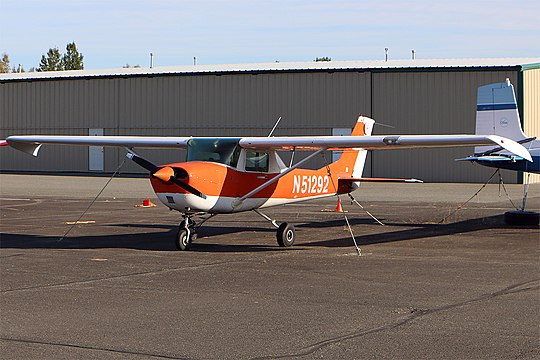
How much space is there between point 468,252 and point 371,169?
2712 centimetres

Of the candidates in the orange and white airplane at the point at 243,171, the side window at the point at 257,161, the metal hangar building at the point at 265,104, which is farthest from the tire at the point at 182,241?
the metal hangar building at the point at 265,104

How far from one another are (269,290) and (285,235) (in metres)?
4.96

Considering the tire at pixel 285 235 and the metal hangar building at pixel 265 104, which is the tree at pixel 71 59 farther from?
the tire at pixel 285 235

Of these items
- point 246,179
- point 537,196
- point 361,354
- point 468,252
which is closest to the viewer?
point 361,354

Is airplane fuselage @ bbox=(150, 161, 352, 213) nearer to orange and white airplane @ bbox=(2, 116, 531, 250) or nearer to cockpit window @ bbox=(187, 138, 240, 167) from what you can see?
orange and white airplane @ bbox=(2, 116, 531, 250)

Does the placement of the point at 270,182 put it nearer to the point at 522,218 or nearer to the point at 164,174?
the point at 164,174

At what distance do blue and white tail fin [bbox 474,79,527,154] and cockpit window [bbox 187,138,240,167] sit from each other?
23.7 feet

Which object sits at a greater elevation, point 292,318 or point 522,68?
point 522,68

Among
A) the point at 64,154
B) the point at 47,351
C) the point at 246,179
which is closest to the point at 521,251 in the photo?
the point at 246,179

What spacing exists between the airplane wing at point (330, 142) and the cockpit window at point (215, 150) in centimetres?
20

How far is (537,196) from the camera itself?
1210 inches

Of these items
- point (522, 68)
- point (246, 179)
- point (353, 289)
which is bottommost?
point (353, 289)

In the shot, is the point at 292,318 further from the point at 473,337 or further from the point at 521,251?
the point at 521,251

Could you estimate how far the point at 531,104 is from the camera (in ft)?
132
